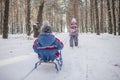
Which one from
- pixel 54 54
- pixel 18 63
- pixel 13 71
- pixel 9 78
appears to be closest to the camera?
pixel 9 78

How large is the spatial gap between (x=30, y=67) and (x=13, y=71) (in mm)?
895

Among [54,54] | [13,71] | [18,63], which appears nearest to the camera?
[13,71]

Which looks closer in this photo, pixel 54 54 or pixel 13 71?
pixel 13 71

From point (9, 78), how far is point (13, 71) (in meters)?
0.86

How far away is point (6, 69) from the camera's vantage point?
768cm

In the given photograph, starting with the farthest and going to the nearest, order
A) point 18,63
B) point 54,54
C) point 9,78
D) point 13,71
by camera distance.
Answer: point 18,63
point 54,54
point 13,71
point 9,78

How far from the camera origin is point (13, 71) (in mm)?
7438

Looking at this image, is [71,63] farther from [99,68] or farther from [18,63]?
[18,63]

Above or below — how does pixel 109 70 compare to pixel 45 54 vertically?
below

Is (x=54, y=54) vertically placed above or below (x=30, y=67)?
above

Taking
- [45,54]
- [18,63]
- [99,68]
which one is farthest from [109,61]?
[18,63]

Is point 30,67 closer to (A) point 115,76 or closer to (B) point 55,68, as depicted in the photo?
(B) point 55,68

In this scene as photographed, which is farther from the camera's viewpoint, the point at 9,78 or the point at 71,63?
the point at 71,63

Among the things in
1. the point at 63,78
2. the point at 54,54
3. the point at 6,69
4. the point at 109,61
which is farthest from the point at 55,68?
the point at 109,61
